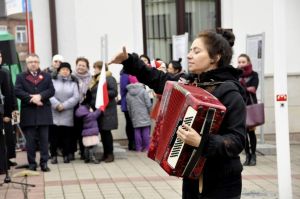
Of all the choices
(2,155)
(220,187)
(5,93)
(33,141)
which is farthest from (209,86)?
(33,141)

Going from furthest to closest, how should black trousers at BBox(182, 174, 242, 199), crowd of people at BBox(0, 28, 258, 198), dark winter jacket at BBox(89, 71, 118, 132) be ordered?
dark winter jacket at BBox(89, 71, 118, 132)
crowd of people at BBox(0, 28, 258, 198)
black trousers at BBox(182, 174, 242, 199)

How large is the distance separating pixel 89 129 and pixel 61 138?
63 cm

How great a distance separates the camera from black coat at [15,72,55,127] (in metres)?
10.1

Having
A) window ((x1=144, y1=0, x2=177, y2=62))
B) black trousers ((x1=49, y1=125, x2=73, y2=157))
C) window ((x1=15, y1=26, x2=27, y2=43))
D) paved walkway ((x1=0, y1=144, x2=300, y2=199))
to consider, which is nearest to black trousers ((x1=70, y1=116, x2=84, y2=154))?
black trousers ((x1=49, y1=125, x2=73, y2=157))

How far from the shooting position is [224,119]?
143 inches

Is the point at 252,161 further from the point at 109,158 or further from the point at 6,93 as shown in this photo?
the point at 6,93

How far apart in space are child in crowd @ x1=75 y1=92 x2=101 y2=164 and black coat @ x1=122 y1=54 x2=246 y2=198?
7295 millimetres

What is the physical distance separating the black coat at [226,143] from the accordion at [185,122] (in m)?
0.09

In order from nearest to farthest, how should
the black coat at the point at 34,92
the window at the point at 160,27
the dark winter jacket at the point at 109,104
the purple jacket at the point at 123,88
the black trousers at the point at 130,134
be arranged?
the black coat at the point at 34,92 → the dark winter jacket at the point at 109,104 → the purple jacket at the point at 123,88 → the black trousers at the point at 130,134 → the window at the point at 160,27

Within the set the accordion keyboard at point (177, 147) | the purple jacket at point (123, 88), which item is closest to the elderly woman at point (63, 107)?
the purple jacket at point (123, 88)

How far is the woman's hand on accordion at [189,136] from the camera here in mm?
3410

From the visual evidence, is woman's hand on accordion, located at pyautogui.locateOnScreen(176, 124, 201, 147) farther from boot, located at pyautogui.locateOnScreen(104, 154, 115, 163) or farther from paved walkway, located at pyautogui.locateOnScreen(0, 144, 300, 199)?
boot, located at pyautogui.locateOnScreen(104, 154, 115, 163)

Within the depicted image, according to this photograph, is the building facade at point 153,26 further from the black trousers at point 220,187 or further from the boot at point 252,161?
the black trousers at point 220,187

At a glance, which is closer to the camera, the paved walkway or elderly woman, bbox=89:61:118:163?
the paved walkway
